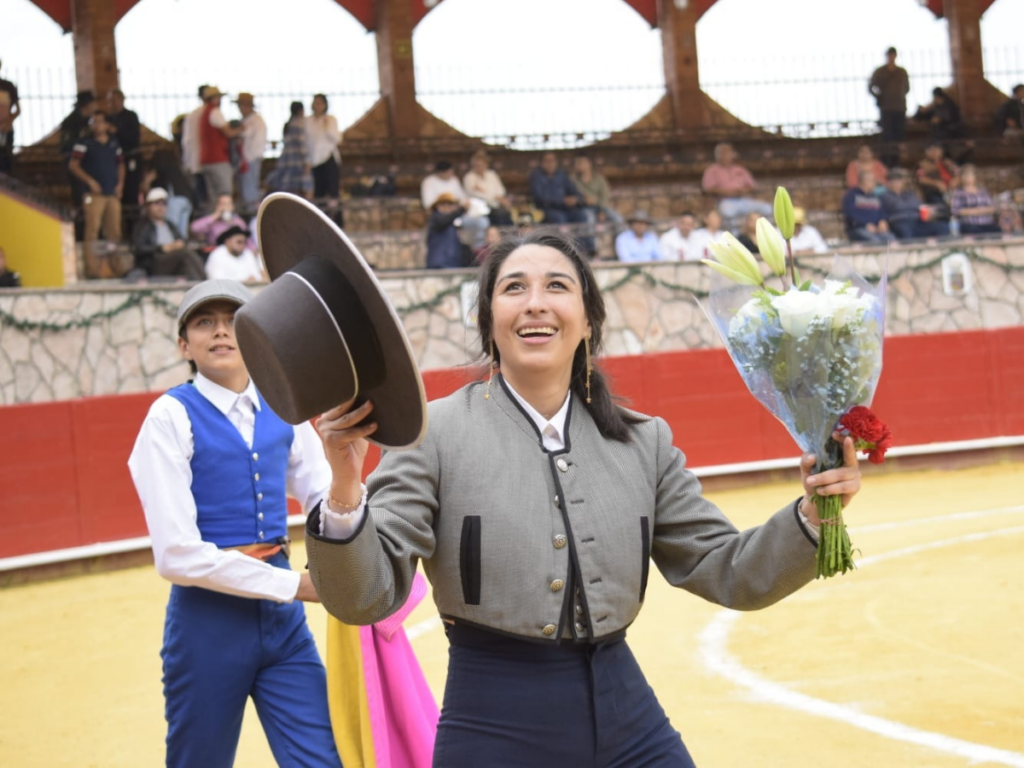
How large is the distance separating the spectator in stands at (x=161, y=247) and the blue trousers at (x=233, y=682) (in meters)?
7.63

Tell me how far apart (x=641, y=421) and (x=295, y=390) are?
0.78 m

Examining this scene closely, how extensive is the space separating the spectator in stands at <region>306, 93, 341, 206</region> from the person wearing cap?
5.38 feet

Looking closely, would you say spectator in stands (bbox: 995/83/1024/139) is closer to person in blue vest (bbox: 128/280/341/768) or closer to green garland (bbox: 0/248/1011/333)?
green garland (bbox: 0/248/1011/333)

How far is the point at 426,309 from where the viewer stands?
1055 centimetres

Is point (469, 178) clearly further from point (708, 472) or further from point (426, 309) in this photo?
point (708, 472)

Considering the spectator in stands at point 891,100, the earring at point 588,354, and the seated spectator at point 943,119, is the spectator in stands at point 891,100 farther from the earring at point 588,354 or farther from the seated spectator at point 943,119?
the earring at point 588,354

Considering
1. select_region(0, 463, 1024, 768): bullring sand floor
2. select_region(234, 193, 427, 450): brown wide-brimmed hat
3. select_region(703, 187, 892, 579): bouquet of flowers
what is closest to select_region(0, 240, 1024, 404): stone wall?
select_region(0, 463, 1024, 768): bullring sand floor

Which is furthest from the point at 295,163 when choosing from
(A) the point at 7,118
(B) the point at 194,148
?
(A) the point at 7,118

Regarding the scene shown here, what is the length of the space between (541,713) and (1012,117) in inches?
704

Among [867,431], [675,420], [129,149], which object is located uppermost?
[129,149]

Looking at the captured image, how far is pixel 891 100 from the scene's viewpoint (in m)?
17.0

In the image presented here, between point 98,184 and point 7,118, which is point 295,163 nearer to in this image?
point 98,184

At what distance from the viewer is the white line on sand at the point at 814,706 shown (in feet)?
13.0

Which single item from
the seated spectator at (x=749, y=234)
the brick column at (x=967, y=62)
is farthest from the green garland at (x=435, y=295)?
the brick column at (x=967, y=62)
